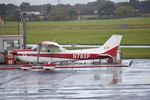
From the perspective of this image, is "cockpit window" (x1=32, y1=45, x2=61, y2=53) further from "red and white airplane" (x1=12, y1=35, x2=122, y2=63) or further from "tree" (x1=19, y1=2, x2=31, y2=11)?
"tree" (x1=19, y1=2, x2=31, y2=11)

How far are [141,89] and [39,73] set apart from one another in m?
11.7

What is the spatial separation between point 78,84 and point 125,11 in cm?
11717

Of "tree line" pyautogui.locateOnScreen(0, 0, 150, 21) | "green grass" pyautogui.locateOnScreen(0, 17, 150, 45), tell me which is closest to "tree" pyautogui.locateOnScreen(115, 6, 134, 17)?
"tree line" pyautogui.locateOnScreen(0, 0, 150, 21)

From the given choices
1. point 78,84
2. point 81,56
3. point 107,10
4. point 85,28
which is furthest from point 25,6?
point 78,84

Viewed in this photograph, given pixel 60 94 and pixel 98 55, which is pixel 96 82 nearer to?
pixel 60 94

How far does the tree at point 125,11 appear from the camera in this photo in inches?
5615

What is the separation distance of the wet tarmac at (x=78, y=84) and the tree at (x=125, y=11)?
347 ft

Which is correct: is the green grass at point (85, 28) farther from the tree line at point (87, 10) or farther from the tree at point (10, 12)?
the tree line at point (87, 10)

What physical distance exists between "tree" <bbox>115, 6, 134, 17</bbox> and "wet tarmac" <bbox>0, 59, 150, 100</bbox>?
347 feet

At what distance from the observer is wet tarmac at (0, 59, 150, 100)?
22969 mm

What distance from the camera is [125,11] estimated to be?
14338 cm

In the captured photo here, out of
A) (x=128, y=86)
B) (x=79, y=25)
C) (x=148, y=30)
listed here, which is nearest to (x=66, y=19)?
(x=79, y=25)

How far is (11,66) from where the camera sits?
41188 mm

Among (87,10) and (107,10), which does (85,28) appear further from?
(87,10)
